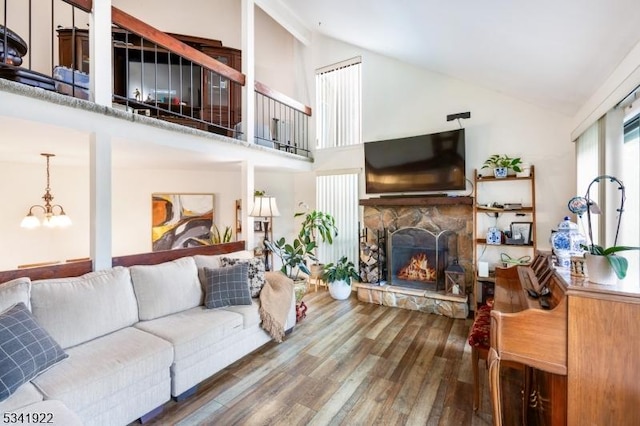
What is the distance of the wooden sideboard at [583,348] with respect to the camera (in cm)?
123

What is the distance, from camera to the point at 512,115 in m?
3.56

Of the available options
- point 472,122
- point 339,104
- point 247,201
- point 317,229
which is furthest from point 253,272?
point 339,104

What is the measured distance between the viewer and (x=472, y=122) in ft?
12.5

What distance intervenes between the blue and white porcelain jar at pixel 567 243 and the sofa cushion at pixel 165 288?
9.34 ft

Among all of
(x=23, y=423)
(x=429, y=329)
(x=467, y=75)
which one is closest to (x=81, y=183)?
(x=23, y=423)

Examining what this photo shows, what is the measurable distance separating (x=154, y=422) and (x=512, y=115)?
15.5 feet

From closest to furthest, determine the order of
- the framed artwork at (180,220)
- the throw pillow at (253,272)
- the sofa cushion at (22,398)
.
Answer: the sofa cushion at (22,398)
the throw pillow at (253,272)
the framed artwork at (180,220)

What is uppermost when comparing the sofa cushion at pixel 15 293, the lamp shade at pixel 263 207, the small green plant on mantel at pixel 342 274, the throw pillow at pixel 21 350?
the lamp shade at pixel 263 207

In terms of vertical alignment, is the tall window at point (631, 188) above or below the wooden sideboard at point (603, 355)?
above

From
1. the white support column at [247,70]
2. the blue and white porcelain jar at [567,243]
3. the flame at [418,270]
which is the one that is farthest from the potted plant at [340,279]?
the blue and white porcelain jar at [567,243]

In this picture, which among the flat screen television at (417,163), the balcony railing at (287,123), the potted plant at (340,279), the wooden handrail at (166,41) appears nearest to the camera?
the wooden handrail at (166,41)

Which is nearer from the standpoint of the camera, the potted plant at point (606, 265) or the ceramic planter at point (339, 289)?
the potted plant at point (606, 265)

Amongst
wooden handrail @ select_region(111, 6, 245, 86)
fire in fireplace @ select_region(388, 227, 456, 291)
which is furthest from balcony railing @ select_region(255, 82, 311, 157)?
fire in fireplace @ select_region(388, 227, 456, 291)

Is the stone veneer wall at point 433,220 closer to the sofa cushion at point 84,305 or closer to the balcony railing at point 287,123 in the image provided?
the balcony railing at point 287,123
